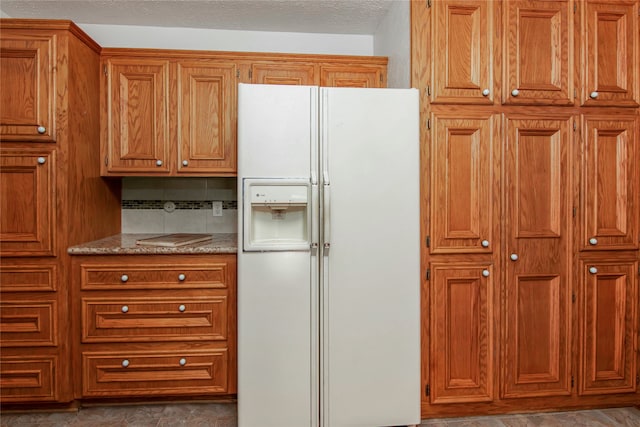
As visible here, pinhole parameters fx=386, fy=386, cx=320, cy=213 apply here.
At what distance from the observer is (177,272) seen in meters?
2.16

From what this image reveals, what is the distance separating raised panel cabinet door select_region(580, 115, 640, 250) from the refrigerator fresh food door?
0.98 metres

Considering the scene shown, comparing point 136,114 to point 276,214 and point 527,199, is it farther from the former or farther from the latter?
point 527,199

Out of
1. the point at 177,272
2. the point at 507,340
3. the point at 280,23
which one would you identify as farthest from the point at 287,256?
the point at 280,23

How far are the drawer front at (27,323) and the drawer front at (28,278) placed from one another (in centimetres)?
8

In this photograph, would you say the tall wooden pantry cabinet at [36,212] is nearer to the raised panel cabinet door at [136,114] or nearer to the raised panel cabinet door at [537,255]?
the raised panel cabinet door at [136,114]

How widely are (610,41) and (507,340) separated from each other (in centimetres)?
171

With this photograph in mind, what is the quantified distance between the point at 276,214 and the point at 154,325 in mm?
949

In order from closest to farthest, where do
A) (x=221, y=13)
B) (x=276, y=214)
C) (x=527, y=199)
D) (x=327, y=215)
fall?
(x=327, y=215) → (x=276, y=214) → (x=527, y=199) → (x=221, y=13)

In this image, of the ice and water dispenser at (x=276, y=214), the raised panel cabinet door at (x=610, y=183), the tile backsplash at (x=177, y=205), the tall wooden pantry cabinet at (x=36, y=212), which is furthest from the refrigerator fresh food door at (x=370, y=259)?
the tall wooden pantry cabinet at (x=36, y=212)

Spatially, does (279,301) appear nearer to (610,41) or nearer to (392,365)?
(392,365)

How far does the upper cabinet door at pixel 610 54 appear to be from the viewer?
2.07m

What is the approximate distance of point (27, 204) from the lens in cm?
208

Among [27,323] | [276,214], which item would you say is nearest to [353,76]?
[276,214]

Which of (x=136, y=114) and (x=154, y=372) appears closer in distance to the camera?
(x=154, y=372)
